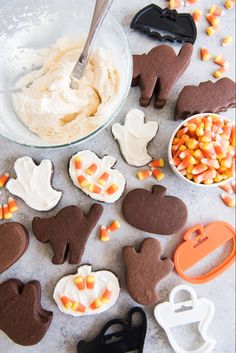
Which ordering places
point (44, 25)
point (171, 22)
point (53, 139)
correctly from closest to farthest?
point (53, 139) → point (44, 25) → point (171, 22)

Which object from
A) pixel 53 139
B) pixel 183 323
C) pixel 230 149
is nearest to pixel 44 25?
pixel 53 139

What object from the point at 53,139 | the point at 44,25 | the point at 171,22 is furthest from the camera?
the point at 171,22

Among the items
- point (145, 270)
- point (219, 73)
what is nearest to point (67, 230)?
point (145, 270)

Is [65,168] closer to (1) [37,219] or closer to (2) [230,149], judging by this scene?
(1) [37,219]

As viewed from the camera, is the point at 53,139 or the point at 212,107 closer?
the point at 53,139

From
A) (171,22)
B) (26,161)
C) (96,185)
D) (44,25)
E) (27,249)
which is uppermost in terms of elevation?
(44,25)

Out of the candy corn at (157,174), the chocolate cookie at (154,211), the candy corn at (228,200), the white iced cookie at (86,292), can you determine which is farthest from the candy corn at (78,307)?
the candy corn at (228,200)
